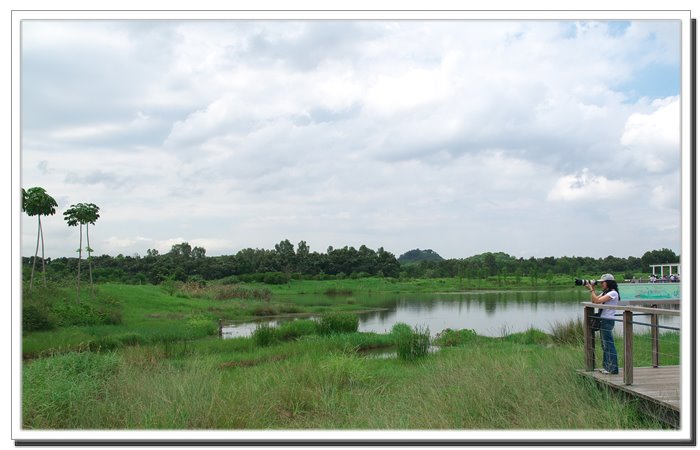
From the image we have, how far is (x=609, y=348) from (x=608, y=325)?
0.26 m

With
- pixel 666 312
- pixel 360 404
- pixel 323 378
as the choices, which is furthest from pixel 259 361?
pixel 666 312

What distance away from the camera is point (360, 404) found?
21.5 feet

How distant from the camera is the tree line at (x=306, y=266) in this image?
3057 centimetres

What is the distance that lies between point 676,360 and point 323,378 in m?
5.92

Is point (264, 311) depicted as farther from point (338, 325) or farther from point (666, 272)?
point (666, 272)

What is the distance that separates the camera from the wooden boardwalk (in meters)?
5.16

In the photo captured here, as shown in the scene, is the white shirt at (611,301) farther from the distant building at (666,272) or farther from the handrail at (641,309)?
the distant building at (666,272)

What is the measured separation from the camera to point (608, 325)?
662 centimetres

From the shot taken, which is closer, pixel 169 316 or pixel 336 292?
pixel 169 316

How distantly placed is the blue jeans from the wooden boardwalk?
0.38 feet

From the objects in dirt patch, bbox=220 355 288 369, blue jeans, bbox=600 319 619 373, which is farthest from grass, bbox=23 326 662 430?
dirt patch, bbox=220 355 288 369

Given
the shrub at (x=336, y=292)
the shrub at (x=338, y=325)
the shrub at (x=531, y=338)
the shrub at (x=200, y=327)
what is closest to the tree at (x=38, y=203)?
the shrub at (x=200, y=327)

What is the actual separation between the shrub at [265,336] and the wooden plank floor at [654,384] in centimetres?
979

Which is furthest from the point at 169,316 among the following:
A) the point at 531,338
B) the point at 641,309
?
the point at 641,309
